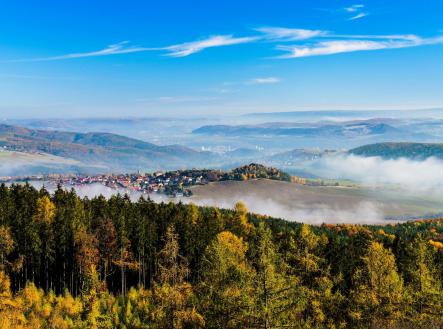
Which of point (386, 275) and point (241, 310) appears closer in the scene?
point (241, 310)

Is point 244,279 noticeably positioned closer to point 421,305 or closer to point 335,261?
point 421,305

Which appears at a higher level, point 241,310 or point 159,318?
point 241,310

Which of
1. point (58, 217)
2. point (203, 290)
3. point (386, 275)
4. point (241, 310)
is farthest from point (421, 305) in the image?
point (58, 217)

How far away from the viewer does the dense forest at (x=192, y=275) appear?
35.2 metres

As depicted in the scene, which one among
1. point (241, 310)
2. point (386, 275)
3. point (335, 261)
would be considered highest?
point (241, 310)

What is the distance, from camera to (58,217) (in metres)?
89.9

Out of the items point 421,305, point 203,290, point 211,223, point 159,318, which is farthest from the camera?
point 211,223

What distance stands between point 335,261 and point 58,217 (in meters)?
56.2

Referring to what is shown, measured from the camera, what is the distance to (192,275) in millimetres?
96312

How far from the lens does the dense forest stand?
3522 centimetres

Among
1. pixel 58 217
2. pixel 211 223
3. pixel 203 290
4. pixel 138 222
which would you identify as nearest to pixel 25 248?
pixel 58 217

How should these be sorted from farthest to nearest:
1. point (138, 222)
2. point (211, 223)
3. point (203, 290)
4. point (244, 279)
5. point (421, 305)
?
point (211, 223), point (138, 222), point (421, 305), point (203, 290), point (244, 279)

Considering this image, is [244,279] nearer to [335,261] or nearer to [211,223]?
[335,261]

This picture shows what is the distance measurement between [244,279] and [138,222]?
65.3m
